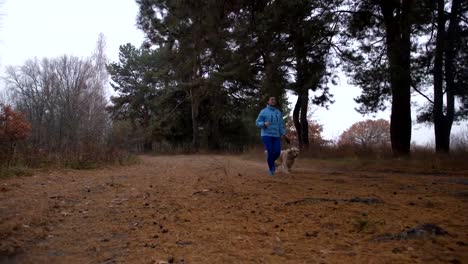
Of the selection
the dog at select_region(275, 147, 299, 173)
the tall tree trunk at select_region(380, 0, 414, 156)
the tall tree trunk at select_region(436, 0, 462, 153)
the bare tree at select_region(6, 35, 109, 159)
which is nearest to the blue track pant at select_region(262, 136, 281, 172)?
the dog at select_region(275, 147, 299, 173)

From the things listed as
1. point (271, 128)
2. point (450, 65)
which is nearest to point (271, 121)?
point (271, 128)

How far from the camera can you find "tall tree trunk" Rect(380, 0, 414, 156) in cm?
1157

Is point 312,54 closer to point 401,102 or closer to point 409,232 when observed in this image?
point 401,102

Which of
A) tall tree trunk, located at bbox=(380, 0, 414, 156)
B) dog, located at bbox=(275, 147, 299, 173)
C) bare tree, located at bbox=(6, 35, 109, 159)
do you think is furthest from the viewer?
bare tree, located at bbox=(6, 35, 109, 159)

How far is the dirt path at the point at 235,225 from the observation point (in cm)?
312

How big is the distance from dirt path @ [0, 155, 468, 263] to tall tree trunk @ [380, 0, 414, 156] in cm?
596

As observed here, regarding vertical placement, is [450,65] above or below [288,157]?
above

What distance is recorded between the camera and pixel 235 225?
406 cm

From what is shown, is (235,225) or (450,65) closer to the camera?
(235,225)

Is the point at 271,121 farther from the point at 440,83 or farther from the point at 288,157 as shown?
the point at 440,83

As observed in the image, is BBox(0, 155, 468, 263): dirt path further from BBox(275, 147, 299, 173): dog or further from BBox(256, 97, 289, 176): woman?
BBox(275, 147, 299, 173): dog

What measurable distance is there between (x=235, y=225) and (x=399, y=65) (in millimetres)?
9562

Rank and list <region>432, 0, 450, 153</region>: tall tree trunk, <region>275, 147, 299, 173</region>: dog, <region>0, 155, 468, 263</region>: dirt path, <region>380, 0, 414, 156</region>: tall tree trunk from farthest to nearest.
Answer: <region>432, 0, 450, 153</region>: tall tree trunk
<region>380, 0, 414, 156</region>: tall tree trunk
<region>275, 147, 299, 173</region>: dog
<region>0, 155, 468, 263</region>: dirt path

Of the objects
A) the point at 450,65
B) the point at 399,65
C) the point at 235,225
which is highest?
the point at 450,65
